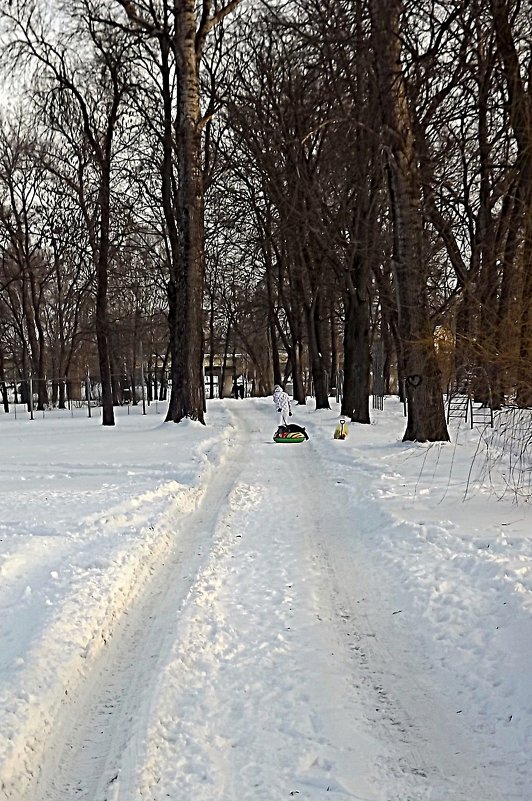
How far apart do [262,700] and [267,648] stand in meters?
0.75

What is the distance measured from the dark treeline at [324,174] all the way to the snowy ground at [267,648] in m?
2.29

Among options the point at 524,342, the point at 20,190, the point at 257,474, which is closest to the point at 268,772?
the point at 524,342

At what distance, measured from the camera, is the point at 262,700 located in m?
4.18

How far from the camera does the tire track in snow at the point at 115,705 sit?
3.44 m

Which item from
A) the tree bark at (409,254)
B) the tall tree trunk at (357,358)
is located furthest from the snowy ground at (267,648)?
the tall tree trunk at (357,358)

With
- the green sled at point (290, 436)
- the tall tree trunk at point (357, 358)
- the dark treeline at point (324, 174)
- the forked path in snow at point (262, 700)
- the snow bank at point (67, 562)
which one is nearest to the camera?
the forked path in snow at point (262, 700)

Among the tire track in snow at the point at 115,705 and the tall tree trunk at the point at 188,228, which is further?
the tall tree trunk at the point at 188,228

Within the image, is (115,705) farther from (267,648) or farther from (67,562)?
(67,562)

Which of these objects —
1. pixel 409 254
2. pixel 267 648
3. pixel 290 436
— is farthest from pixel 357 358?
pixel 267 648

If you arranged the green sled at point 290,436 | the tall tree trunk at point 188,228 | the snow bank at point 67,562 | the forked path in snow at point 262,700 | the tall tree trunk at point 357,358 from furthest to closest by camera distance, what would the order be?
1. the tall tree trunk at point 357,358
2. the green sled at point 290,436
3. the tall tree trunk at point 188,228
4. the snow bank at point 67,562
5. the forked path in snow at point 262,700

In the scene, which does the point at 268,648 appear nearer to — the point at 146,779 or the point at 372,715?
the point at 372,715

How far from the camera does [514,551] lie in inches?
256

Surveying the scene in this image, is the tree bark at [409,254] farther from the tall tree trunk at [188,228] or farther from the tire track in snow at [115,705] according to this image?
the tire track in snow at [115,705]

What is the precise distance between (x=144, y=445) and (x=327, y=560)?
10641 millimetres
